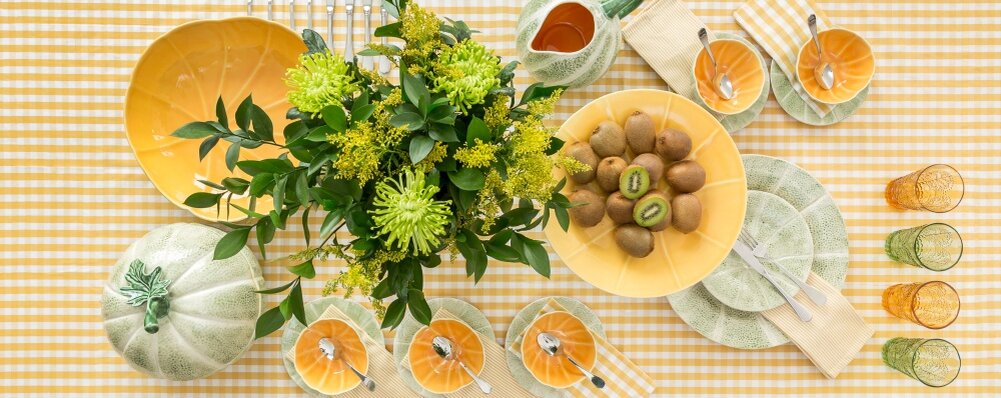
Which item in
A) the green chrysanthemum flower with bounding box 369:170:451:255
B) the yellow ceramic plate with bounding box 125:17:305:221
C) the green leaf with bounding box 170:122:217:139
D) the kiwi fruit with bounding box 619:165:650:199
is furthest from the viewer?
the yellow ceramic plate with bounding box 125:17:305:221

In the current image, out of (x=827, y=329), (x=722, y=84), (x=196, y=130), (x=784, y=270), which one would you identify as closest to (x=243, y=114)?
(x=196, y=130)

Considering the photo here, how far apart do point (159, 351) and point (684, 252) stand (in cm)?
84

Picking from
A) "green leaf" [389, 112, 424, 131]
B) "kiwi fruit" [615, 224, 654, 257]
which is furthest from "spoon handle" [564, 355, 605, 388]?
"green leaf" [389, 112, 424, 131]

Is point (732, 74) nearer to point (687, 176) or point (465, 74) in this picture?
point (687, 176)

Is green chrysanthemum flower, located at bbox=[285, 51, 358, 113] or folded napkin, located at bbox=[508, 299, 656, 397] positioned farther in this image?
folded napkin, located at bbox=[508, 299, 656, 397]

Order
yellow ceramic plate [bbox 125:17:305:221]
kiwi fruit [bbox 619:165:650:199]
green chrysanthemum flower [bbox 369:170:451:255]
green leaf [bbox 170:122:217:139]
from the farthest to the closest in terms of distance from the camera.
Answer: yellow ceramic plate [bbox 125:17:305:221] < kiwi fruit [bbox 619:165:650:199] < green leaf [bbox 170:122:217:139] < green chrysanthemum flower [bbox 369:170:451:255]

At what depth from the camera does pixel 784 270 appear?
1121mm

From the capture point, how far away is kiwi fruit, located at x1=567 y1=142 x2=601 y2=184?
971mm

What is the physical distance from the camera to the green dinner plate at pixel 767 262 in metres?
1.11

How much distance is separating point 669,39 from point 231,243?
0.78 meters

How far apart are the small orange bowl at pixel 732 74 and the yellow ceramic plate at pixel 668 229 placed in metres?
0.12

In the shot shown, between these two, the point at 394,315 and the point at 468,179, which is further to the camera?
the point at 394,315

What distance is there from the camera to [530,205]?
0.80 metres

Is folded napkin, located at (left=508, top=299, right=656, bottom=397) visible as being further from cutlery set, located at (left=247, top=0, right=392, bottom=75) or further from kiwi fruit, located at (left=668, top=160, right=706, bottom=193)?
cutlery set, located at (left=247, top=0, right=392, bottom=75)
